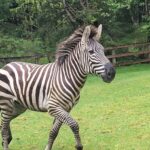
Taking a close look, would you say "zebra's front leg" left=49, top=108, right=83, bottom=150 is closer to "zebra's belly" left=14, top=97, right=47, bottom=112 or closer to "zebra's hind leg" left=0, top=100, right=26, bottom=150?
"zebra's belly" left=14, top=97, right=47, bottom=112

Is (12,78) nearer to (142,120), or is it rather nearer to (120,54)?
(142,120)

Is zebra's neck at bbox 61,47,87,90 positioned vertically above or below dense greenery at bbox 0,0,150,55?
above

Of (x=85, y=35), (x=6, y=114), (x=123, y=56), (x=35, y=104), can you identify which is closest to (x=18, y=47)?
(x=123, y=56)

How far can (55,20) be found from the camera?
26.2 metres

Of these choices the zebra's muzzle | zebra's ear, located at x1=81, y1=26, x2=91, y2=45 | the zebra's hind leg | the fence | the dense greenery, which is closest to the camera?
the zebra's muzzle

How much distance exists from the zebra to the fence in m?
14.7

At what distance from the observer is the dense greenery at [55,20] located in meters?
24.9

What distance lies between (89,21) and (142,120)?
14109 millimetres

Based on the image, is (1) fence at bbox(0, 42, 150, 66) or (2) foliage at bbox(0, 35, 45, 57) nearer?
(1) fence at bbox(0, 42, 150, 66)

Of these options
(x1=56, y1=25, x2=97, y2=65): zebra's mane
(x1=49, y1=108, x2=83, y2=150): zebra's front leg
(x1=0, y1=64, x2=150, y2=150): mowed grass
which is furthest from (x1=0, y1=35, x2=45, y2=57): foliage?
(x1=49, y1=108, x2=83, y2=150): zebra's front leg

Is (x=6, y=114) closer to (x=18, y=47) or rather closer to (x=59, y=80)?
(x=59, y=80)

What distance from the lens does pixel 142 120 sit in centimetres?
1044

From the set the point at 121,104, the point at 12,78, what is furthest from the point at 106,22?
the point at 12,78

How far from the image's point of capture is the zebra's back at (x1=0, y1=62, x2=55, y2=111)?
25.4 feet
